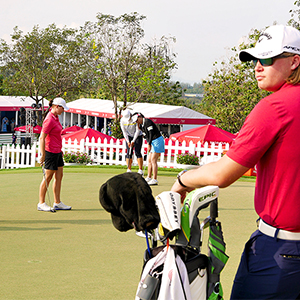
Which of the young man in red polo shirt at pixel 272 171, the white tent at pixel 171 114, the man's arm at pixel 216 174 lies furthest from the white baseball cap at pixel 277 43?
the white tent at pixel 171 114

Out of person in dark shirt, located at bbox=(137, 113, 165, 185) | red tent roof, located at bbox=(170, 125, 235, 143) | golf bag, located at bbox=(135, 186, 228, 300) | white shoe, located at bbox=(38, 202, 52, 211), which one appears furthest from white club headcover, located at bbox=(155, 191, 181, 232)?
red tent roof, located at bbox=(170, 125, 235, 143)

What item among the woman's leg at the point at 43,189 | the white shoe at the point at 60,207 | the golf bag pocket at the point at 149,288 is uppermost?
the golf bag pocket at the point at 149,288

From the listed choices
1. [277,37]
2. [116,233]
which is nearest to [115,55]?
[116,233]

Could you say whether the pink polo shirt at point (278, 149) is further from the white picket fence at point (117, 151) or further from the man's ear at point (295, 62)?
the white picket fence at point (117, 151)

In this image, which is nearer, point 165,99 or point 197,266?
point 197,266

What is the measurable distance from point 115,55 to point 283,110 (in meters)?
32.9

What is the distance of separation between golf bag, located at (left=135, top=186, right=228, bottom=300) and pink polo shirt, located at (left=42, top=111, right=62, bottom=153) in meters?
5.85

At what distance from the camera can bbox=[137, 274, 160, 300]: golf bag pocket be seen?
206 centimetres

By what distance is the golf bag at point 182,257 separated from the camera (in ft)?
6.78

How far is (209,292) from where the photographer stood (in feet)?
7.55

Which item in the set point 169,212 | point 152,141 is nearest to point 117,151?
point 152,141

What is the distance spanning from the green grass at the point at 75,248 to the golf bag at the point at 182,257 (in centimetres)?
179

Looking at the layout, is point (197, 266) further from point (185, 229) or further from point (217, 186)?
point (217, 186)

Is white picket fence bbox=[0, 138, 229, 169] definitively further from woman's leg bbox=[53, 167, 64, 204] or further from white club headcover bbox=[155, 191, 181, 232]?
Answer: white club headcover bbox=[155, 191, 181, 232]
